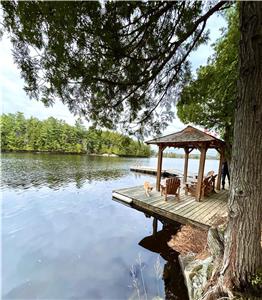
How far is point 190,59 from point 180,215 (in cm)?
443

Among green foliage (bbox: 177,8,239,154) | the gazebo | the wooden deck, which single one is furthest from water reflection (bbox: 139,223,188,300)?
green foliage (bbox: 177,8,239,154)

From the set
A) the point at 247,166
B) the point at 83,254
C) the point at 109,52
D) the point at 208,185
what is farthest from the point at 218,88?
the point at 83,254

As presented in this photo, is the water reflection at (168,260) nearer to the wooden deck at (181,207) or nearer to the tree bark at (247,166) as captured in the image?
the wooden deck at (181,207)

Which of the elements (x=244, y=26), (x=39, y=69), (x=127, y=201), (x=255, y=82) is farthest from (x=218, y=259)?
(x=127, y=201)

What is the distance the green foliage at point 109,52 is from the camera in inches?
79.0

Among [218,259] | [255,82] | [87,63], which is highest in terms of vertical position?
[87,63]

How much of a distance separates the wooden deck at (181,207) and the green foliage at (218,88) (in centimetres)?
261

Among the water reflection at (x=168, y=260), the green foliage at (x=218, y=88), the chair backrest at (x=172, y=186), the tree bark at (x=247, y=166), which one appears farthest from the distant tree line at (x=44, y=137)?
the tree bark at (x=247, y=166)

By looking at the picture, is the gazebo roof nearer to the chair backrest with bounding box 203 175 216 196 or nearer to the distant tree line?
the chair backrest with bounding box 203 175 216 196

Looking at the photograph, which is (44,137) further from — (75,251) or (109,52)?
(109,52)

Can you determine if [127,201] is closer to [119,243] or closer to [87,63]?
[119,243]

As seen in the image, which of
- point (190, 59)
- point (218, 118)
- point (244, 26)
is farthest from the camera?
point (218, 118)

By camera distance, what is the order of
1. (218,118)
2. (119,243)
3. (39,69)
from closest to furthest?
1. (39,69)
2. (119,243)
3. (218,118)

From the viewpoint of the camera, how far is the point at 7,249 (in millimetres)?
4898
